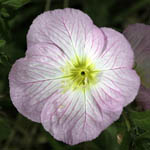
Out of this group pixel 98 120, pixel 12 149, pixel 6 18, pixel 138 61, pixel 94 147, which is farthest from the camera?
pixel 12 149

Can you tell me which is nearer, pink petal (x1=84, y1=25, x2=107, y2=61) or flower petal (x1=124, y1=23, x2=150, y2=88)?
pink petal (x1=84, y1=25, x2=107, y2=61)

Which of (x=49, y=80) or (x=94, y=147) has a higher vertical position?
(x=49, y=80)

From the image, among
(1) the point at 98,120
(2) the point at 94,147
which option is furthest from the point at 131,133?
(2) the point at 94,147

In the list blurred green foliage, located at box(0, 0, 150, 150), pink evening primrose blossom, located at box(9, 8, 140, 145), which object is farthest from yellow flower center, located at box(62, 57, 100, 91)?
blurred green foliage, located at box(0, 0, 150, 150)

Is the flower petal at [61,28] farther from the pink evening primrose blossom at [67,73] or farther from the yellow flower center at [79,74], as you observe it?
the yellow flower center at [79,74]

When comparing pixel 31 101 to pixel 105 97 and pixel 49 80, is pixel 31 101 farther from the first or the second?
pixel 105 97

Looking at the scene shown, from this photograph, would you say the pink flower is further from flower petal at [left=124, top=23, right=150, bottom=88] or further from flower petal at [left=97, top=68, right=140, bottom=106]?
flower petal at [left=97, top=68, right=140, bottom=106]
